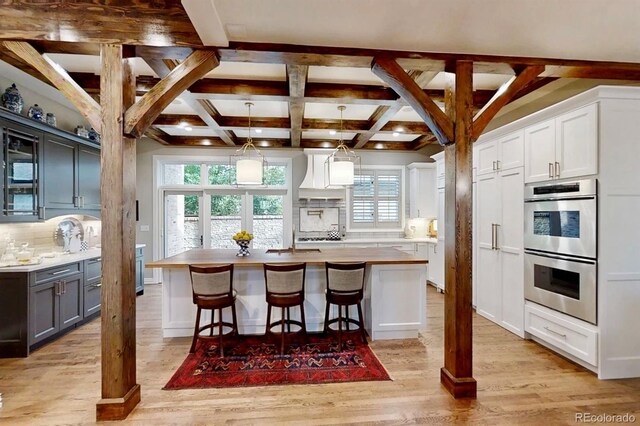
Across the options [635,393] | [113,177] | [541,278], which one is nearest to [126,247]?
[113,177]

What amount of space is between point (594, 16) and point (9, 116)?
5112mm

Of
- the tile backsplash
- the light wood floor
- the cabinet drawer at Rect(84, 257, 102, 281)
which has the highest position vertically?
the tile backsplash

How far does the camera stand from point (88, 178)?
15.0 feet

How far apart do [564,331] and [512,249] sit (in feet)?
3.20

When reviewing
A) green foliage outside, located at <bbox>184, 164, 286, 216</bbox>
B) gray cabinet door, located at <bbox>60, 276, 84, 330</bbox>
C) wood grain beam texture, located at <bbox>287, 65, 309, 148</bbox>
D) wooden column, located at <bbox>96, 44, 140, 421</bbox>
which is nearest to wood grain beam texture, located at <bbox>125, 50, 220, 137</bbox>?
wooden column, located at <bbox>96, 44, 140, 421</bbox>

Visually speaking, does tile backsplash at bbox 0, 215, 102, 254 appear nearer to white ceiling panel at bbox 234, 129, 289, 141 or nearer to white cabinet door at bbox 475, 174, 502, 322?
white ceiling panel at bbox 234, 129, 289, 141

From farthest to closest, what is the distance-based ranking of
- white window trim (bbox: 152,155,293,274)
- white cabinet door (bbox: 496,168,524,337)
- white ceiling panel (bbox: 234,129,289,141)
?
white window trim (bbox: 152,155,293,274) → white ceiling panel (bbox: 234,129,289,141) → white cabinet door (bbox: 496,168,524,337)

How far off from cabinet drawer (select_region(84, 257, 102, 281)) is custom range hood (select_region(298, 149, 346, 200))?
11.7 ft

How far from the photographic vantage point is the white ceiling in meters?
1.95

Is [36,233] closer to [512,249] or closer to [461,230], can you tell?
[461,230]

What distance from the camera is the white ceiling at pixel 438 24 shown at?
76.7 inches

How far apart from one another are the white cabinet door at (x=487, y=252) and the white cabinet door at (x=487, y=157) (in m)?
0.09

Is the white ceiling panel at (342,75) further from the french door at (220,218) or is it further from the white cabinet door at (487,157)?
the french door at (220,218)

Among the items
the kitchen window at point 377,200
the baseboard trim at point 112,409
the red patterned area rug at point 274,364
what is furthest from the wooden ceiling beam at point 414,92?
the kitchen window at point 377,200
